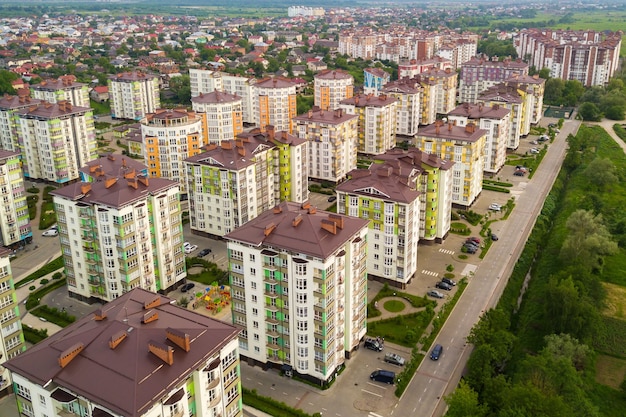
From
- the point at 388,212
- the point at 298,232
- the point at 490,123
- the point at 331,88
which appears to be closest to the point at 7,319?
the point at 298,232

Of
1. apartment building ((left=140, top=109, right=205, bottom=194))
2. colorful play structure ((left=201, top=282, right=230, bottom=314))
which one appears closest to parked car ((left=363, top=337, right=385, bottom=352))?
colorful play structure ((left=201, top=282, right=230, bottom=314))

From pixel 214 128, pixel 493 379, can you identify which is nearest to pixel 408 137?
pixel 214 128

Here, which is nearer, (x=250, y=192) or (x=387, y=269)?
(x=387, y=269)

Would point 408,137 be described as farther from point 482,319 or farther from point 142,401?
point 142,401

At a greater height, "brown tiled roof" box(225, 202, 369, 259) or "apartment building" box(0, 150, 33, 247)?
"brown tiled roof" box(225, 202, 369, 259)

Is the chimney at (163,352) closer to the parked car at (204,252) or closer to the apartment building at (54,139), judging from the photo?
the parked car at (204,252)

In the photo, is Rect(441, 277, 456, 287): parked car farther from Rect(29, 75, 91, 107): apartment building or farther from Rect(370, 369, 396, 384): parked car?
Rect(29, 75, 91, 107): apartment building
